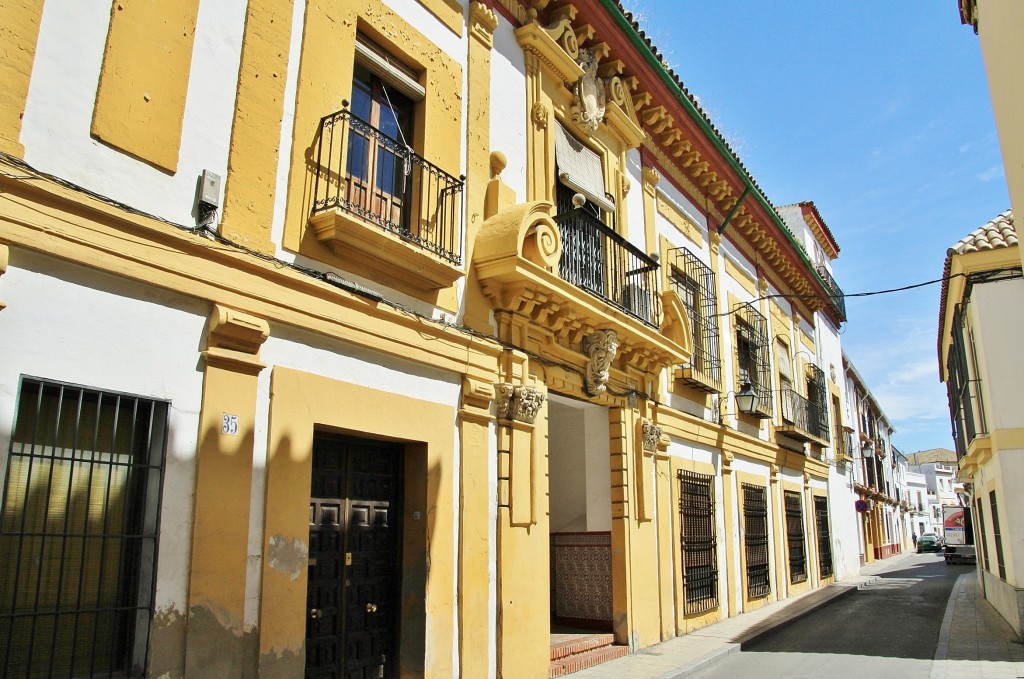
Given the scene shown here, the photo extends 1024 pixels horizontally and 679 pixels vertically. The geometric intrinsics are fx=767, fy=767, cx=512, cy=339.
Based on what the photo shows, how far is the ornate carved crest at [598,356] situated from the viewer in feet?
29.0

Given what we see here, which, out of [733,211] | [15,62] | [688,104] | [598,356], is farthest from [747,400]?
[15,62]

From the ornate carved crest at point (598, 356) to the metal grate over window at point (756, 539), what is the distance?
19.5 ft

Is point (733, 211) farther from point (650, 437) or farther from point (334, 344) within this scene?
point (334, 344)

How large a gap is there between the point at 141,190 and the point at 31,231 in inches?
29.2

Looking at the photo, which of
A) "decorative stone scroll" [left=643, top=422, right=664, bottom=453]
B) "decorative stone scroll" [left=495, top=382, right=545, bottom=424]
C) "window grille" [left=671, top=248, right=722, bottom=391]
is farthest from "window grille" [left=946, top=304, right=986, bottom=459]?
"decorative stone scroll" [left=495, top=382, right=545, bottom=424]

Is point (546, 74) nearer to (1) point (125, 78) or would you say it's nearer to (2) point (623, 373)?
(2) point (623, 373)

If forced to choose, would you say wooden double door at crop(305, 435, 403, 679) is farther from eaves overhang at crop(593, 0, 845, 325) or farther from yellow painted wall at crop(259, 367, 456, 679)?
eaves overhang at crop(593, 0, 845, 325)

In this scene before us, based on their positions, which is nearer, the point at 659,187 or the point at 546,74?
the point at 546,74

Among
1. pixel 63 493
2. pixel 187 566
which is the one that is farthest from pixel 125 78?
pixel 187 566

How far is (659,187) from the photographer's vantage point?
11.8 metres

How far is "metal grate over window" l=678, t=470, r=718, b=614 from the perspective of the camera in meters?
10.9

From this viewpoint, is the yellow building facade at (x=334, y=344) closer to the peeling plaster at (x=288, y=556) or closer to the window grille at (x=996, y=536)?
the peeling plaster at (x=288, y=556)

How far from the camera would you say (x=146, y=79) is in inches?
189

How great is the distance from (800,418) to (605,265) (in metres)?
9.94
